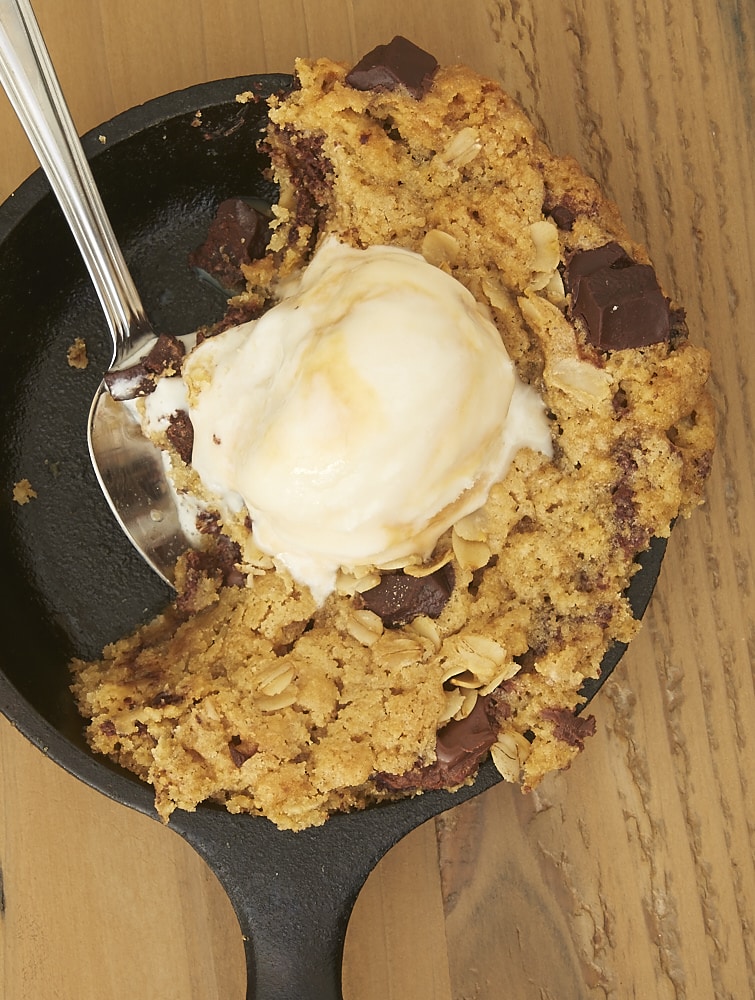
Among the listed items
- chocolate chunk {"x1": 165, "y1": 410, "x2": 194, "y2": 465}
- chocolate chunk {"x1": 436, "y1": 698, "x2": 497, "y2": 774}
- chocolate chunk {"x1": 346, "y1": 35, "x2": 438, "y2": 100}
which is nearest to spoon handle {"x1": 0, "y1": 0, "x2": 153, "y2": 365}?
chocolate chunk {"x1": 165, "y1": 410, "x2": 194, "y2": 465}

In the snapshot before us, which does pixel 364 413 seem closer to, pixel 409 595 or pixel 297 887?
pixel 409 595

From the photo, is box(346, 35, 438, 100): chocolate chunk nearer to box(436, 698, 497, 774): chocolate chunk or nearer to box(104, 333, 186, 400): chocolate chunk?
box(104, 333, 186, 400): chocolate chunk

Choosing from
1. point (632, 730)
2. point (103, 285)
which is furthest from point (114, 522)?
point (632, 730)

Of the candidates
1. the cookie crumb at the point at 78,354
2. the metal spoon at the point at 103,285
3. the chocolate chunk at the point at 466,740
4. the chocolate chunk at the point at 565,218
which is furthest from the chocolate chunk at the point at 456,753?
the cookie crumb at the point at 78,354

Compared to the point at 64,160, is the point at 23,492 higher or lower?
lower

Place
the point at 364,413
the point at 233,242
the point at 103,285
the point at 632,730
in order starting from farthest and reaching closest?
the point at 632,730, the point at 233,242, the point at 103,285, the point at 364,413

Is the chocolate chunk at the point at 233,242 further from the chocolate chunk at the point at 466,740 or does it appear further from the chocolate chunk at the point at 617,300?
the chocolate chunk at the point at 466,740
